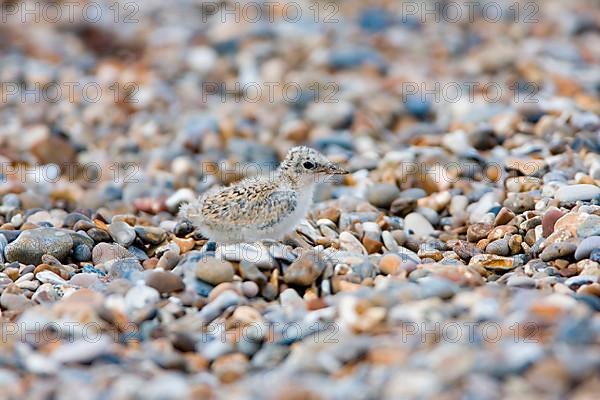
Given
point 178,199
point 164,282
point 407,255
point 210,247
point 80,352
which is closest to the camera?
point 80,352

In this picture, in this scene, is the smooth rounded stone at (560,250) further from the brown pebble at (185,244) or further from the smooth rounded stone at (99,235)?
the smooth rounded stone at (99,235)

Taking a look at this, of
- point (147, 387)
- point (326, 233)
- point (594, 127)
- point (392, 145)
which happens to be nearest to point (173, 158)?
point (392, 145)

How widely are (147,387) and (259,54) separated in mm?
8250

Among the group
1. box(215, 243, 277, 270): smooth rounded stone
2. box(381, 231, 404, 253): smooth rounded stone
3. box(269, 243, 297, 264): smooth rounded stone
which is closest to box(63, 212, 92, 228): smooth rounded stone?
box(215, 243, 277, 270): smooth rounded stone

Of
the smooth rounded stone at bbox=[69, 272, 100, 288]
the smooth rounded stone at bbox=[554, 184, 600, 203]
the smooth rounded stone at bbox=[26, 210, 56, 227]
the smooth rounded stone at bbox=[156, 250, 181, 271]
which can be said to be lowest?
the smooth rounded stone at bbox=[26, 210, 56, 227]

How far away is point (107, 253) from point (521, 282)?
2635 mm

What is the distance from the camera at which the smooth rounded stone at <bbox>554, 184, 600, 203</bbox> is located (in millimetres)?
6438

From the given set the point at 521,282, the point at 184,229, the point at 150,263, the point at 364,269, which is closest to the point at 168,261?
the point at 150,263

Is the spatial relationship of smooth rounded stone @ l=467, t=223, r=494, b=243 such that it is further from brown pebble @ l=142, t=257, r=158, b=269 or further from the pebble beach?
brown pebble @ l=142, t=257, r=158, b=269

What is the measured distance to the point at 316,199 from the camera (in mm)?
7777

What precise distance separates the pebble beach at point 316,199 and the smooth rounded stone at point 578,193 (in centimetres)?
3

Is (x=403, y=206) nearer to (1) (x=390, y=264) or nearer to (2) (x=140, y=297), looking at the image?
(1) (x=390, y=264)

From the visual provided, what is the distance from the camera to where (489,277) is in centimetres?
567

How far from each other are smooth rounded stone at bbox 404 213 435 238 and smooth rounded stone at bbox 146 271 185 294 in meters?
2.23
